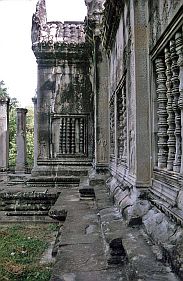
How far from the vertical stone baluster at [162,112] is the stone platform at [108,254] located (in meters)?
0.80

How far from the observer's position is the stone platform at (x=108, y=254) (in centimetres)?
247

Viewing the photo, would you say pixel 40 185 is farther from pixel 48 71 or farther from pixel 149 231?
pixel 149 231

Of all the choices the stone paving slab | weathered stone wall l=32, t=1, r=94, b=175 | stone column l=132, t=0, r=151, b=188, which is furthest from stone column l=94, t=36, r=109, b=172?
the stone paving slab

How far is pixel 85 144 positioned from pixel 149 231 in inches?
337

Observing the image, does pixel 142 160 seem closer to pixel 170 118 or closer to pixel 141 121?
pixel 141 121

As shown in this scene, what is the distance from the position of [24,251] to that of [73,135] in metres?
6.29

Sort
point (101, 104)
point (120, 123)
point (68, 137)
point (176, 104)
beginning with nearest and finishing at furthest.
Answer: point (176, 104), point (120, 123), point (101, 104), point (68, 137)

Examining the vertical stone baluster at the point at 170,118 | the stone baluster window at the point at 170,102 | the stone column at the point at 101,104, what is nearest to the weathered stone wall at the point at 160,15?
the stone baluster window at the point at 170,102

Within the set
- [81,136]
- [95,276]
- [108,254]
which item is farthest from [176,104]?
[81,136]

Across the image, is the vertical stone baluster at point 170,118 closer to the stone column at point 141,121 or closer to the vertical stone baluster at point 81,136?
the stone column at point 141,121

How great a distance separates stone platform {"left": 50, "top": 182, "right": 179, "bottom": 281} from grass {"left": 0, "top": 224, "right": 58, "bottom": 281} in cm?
73

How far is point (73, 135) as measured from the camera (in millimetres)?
11703

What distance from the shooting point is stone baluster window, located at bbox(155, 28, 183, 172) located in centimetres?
314

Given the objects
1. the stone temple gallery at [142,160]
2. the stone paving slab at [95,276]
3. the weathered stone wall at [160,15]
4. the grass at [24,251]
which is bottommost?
the grass at [24,251]
